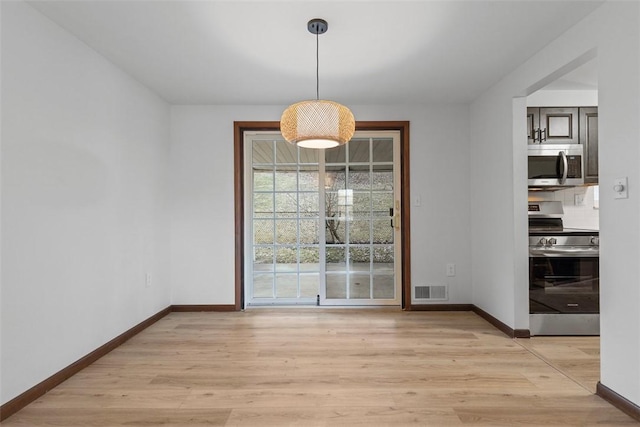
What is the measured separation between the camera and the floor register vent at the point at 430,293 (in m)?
3.85

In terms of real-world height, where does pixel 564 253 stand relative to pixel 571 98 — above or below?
below

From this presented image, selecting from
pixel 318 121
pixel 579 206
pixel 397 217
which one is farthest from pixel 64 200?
pixel 579 206

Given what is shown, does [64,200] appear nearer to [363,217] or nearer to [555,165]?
[363,217]

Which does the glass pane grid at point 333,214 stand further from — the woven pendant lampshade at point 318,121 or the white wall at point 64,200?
the woven pendant lampshade at point 318,121

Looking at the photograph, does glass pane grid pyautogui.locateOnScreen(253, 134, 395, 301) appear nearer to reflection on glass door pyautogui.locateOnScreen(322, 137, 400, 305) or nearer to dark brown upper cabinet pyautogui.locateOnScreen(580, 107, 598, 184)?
reflection on glass door pyautogui.locateOnScreen(322, 137, 400, 305)

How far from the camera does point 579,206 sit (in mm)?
3658

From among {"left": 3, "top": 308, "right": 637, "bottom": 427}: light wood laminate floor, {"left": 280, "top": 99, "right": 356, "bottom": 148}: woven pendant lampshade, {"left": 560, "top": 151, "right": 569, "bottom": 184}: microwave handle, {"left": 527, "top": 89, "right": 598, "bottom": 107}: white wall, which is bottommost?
{"left": 3, "top": 308, "right": 637, "bottom": 427}: light wood laminate floor

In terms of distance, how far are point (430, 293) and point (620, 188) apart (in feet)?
7.38

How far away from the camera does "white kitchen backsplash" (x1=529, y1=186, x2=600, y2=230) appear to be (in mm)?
3645

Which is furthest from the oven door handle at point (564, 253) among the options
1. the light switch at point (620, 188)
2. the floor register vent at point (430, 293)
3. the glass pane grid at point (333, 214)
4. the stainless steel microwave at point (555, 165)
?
the glass pane grid at point (333, 214)

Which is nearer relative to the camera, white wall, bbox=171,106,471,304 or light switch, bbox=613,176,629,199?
light switch, bbox=613,176,629,199

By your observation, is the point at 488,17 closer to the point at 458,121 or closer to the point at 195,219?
the point at 458,121

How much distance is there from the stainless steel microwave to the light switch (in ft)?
4.01

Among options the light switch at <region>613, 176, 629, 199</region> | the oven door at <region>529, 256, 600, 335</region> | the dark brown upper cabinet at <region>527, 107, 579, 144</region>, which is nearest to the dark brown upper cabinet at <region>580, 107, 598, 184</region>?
the dark brown upper cabinet at <region>527, 107, 579, 144</region>
